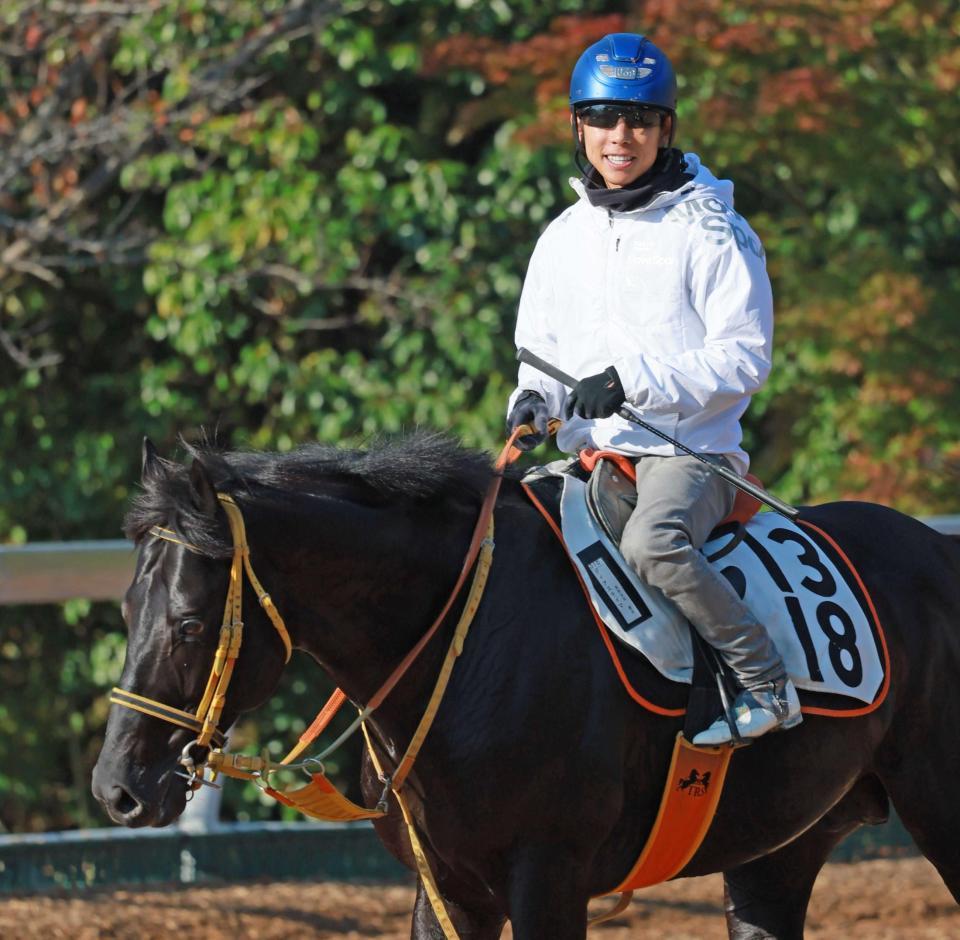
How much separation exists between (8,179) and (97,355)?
1.66 m

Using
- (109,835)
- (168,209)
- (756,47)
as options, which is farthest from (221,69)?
(109,835)

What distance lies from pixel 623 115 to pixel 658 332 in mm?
548

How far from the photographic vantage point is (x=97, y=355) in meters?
9.95

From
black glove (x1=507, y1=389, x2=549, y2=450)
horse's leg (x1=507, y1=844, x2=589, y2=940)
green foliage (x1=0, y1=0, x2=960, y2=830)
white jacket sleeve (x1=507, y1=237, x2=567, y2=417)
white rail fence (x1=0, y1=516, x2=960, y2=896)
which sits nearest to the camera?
horse's leg (x1=507, y1=844, x2=589, y2=940)

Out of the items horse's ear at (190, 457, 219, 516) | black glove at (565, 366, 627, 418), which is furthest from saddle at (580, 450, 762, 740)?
horse's ear at (190, 457, 219, 516)

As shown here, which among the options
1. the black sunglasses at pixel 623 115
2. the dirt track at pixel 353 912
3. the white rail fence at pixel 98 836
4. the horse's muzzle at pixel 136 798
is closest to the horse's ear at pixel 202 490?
the horse's muzzle at pixel 136 798

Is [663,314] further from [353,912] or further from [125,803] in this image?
[353,912]

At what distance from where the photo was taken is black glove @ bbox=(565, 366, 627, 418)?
11.8ft

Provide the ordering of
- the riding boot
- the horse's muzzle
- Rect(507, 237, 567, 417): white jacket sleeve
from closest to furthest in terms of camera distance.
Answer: the horse's muzzle → the riding boot → Rect(507, 237, 567, 417): white jacket sleeve

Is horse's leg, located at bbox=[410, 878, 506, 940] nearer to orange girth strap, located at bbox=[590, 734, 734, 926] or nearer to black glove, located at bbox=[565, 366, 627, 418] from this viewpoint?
orange girth strap, located at bbox=[590, 734, 734, 926]

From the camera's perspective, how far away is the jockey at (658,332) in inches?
145

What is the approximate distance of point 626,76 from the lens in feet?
12.8

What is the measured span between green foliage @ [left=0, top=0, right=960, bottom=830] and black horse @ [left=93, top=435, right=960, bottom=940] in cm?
493

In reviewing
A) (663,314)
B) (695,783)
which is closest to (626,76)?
(663,314)
